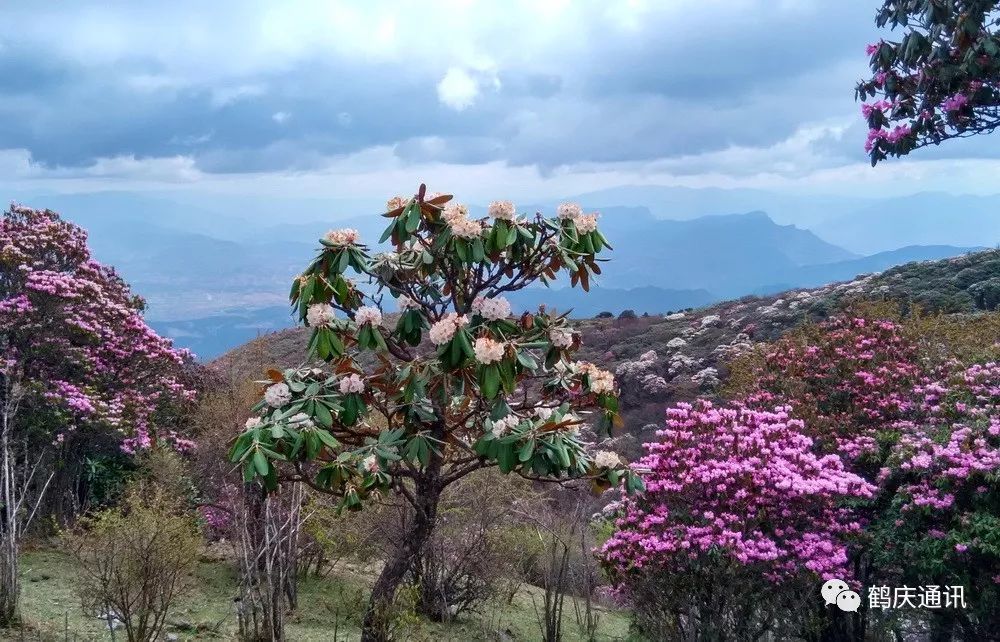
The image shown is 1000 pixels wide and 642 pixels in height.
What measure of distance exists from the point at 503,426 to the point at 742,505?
3500 millimetres

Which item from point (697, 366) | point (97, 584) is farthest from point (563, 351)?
point (697, 366)

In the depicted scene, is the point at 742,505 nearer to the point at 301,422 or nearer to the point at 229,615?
the point at 301,422

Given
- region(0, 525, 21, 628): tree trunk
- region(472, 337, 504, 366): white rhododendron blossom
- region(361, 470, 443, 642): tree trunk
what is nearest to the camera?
region(472, 337, 504, 366): white rhododendron blossom

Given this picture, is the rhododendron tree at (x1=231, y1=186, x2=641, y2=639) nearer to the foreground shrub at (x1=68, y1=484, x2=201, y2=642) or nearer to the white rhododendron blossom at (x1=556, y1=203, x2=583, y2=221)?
the white rhododendron blossom at (x1=556, y1=203, x2=583, y2=221)

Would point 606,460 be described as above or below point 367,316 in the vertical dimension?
below

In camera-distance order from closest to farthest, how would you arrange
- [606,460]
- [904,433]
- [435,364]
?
1. [435,364]
2. [606,460]
3. [904,433]

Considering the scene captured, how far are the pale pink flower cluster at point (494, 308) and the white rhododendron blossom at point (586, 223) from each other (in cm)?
81

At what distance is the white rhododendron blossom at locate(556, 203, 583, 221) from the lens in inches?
211

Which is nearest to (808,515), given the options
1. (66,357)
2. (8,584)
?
(8,584)

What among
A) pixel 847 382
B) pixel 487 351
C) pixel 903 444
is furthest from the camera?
pixel 847 382

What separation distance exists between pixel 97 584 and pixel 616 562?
5.22 metres

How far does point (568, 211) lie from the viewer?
17.7 feet

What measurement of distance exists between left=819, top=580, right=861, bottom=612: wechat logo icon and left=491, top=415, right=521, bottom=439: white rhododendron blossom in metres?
4.27

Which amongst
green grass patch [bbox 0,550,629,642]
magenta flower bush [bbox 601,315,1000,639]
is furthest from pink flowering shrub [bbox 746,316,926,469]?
green grass patch [bbox 0,550,629,642]
